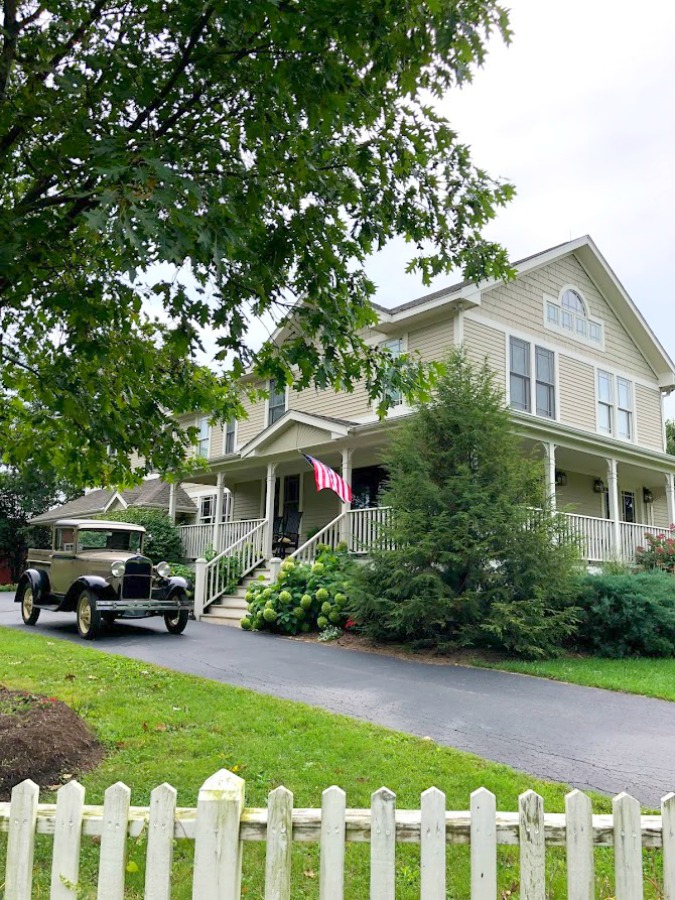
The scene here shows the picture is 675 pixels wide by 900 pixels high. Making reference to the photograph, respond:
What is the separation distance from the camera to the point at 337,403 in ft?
63.2

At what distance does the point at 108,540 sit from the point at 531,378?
10.6 metres

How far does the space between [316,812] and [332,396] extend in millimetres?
17307

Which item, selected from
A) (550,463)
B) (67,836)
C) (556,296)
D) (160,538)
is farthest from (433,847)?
(160,538)

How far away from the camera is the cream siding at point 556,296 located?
17609 millimetres

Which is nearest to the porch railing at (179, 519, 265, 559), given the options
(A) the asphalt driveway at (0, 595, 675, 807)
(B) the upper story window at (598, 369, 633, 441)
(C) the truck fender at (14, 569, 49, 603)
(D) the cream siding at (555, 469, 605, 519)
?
(C) the truck fender at (14, 569, 49, 603)

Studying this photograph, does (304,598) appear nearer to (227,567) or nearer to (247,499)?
(227,567)

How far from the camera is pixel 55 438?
6.50 meters

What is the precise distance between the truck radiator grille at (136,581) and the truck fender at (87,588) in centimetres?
25

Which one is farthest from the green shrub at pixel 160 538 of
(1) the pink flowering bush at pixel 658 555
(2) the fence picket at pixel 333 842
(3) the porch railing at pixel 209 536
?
(2) the fence picket at pixel 333 842

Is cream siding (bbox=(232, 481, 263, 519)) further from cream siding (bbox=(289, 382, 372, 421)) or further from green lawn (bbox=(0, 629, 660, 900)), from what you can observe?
green lawn (bbox=(0, 629, 660, 900))

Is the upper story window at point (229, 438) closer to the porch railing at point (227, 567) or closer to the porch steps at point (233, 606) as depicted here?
the porch railing at point (227, 567)

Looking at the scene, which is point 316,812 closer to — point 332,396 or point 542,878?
point 542,878

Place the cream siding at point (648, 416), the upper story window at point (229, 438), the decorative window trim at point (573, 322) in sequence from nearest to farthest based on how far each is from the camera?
1. the decorative window trim at point (573, 322)
2. the cream siding at point (648, 416)
3. the upper story window at point (229, 438)

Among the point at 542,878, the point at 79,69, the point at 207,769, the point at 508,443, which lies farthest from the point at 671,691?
the point at 79,69
